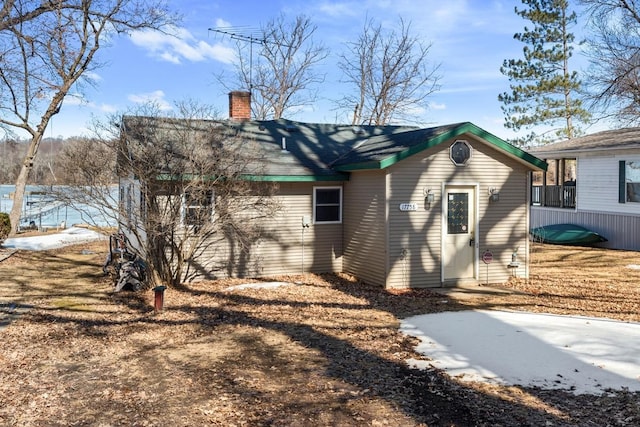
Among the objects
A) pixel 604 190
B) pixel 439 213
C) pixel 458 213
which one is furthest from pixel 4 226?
pixel 604 190

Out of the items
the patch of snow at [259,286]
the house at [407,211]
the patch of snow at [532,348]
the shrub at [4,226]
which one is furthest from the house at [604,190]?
the shrub at [4,226]

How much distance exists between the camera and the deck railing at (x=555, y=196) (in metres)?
20.5

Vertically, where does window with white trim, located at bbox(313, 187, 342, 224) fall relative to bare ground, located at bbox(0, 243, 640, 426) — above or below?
above

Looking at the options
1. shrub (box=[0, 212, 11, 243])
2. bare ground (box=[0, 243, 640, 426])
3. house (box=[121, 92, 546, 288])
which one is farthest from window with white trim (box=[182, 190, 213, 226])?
shrub (box=[0, 212, 11, 243])

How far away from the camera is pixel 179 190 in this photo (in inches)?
420

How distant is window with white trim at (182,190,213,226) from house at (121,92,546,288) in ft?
4.55

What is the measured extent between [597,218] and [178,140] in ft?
50.8

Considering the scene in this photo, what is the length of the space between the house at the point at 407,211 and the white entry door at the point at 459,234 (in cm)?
2

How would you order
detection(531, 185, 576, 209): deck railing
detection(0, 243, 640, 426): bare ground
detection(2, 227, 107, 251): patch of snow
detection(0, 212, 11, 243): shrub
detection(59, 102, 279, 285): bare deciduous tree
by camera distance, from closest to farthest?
detection(0, 243, 640, 426): bare ground
detection(59, 102, 279, 285): bare deciduous tree
detection(0, 212, 11, 243): shrub
detection(2, 227, 107, 251): patch of snow
detection(531, 185, 576, 209): deck railing

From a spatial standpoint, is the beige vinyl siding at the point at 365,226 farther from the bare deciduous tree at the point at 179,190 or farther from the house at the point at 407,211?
the bare deciduous tree at the point at 179,190

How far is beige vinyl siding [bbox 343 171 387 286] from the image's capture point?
449 inches

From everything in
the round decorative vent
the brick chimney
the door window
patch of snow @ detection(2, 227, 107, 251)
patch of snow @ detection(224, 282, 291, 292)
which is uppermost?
the brick chimney

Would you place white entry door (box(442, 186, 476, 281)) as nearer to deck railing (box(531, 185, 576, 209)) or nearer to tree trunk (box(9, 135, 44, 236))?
deck railing (box(531, 185, 576, 209))

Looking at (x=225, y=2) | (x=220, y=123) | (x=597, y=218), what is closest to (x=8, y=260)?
(x=220, y=123)
